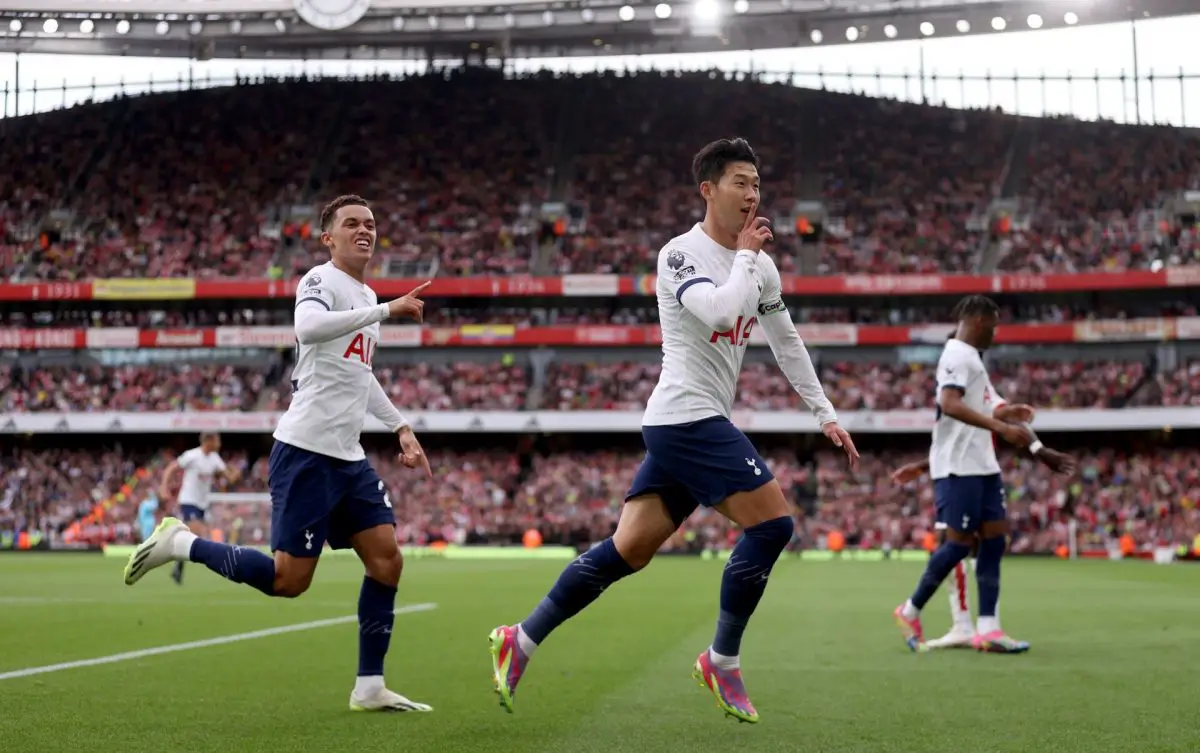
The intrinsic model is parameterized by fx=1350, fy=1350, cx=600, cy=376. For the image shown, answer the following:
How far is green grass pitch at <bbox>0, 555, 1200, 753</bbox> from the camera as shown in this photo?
5.64m

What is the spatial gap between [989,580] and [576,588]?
4762mm

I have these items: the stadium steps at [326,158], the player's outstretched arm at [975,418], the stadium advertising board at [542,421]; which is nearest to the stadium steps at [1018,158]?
the stadium advertising board at [542,421]

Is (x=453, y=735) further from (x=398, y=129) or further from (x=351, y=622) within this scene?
(x=398, y=129)

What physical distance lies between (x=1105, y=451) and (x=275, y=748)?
41.1 metres

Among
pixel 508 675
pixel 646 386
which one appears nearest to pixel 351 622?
pixel 508 675

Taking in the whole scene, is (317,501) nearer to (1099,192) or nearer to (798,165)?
(798,165)

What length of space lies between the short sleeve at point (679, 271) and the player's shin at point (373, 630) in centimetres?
216

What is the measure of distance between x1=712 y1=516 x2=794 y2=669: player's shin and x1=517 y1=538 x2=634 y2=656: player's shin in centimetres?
47

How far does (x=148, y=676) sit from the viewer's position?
805 cm

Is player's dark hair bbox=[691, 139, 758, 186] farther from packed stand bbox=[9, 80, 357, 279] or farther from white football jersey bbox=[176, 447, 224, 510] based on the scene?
packed stand bbox=[9, 80, 357, 279]

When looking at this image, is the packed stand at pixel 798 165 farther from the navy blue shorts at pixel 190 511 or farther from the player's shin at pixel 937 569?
the player's shin at pixel 937 569

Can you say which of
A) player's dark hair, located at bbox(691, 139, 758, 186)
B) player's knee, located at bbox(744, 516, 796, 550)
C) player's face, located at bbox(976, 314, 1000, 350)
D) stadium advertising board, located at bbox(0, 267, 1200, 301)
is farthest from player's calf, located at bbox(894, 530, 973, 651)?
stadium advertising board, located at bbox(0, 267, 1200, 301)

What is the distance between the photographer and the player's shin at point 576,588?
600cm

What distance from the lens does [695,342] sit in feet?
19.5
